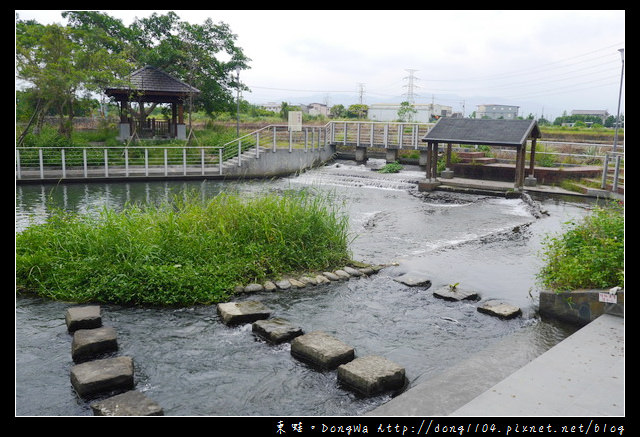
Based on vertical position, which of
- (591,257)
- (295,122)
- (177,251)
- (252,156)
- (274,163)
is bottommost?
(177,251)

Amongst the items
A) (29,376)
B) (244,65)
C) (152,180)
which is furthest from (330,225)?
(244,65)

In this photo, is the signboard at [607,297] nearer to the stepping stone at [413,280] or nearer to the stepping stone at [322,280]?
the stepping stone at [413,280]

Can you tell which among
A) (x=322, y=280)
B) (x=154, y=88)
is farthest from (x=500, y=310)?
(x=154, y=88)

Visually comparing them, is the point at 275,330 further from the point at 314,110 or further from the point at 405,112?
the point at 314,110

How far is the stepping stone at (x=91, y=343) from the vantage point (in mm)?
4859

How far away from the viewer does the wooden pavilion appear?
24.7 metres

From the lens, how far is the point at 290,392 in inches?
171

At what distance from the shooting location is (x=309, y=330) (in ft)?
18.9

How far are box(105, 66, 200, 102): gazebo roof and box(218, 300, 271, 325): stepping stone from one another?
20005 millimetres

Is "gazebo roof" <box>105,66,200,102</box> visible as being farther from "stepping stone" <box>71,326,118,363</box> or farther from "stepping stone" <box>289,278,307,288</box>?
"stepping stone" <box>71,326,118,363</box>

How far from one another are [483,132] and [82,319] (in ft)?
48.8

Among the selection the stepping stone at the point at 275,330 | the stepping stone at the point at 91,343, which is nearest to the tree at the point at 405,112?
the stepping stone at the point at 275,330

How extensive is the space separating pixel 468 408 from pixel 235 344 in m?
2.60

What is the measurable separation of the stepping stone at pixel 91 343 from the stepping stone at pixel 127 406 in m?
1.00
